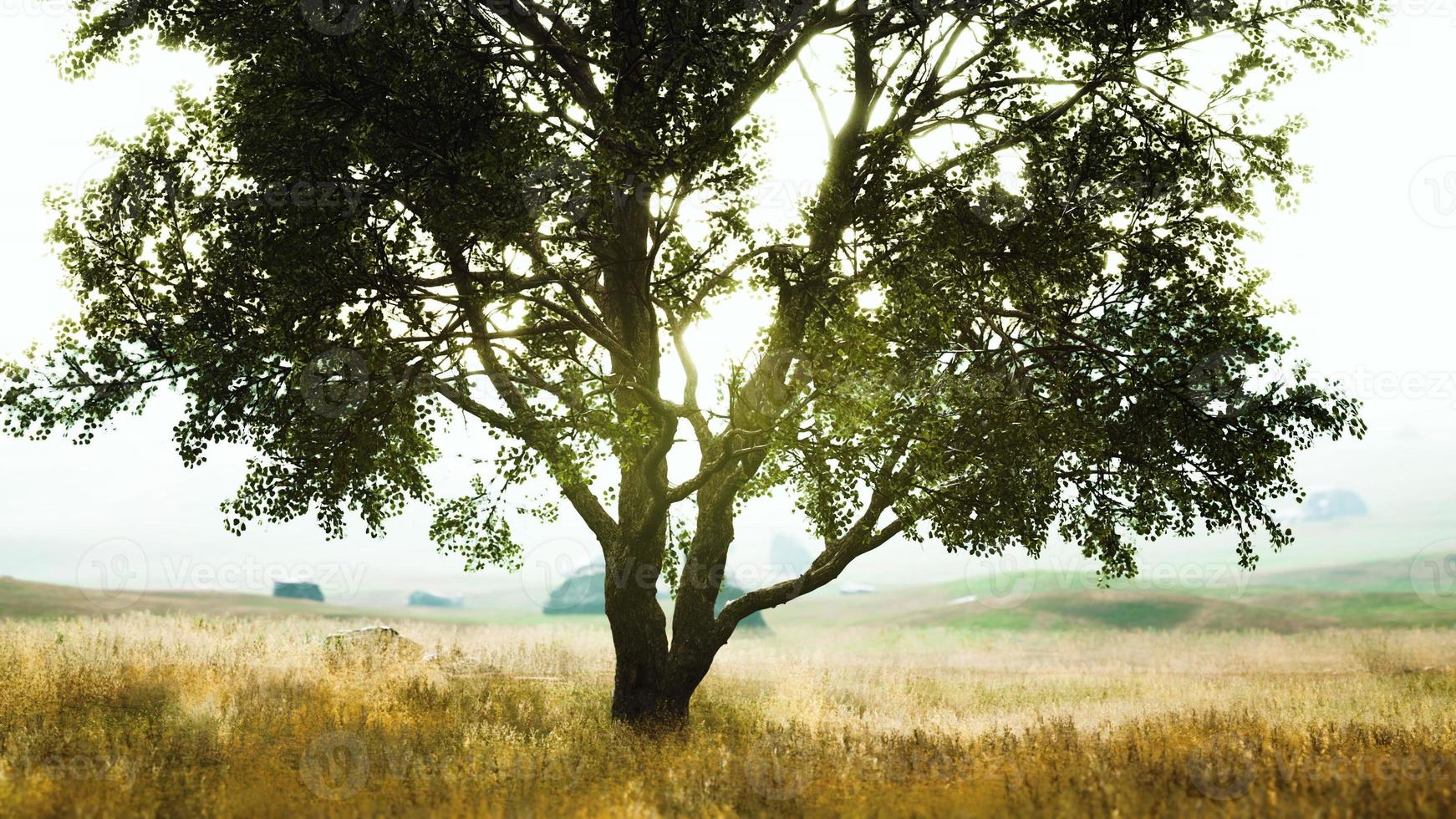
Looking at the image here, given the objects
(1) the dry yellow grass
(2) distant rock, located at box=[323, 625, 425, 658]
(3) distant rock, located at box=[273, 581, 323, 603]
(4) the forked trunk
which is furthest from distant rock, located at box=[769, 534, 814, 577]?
(4) the forked trunk

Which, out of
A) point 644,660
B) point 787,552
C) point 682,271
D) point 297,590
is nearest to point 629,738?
point 644,660

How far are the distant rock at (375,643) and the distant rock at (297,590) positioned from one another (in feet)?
157

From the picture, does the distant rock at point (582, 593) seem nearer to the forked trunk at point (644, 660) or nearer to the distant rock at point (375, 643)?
the distant rock at point (375, 643)

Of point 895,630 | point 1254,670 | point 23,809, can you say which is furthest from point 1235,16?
point 895,630

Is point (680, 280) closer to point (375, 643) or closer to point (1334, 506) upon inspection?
point (375, 643)

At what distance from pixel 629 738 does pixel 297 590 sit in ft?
198

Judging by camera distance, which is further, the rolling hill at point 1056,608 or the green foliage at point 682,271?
the rolling hill at point 1056,608

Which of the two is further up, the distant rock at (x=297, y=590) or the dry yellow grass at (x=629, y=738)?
the distant rock at (x=297, y=590)

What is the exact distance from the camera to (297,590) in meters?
65.1

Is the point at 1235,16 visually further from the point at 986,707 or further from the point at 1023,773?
the point at 986,707

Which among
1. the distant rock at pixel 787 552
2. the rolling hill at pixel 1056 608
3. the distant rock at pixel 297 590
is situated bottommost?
the rolling hill at pixel 1056 608

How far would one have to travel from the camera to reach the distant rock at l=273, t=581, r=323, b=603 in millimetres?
64312

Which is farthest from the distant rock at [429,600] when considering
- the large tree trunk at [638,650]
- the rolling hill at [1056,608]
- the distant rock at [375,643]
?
the large tree trunk at [638,650]

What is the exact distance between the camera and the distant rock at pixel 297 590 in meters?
64.3
